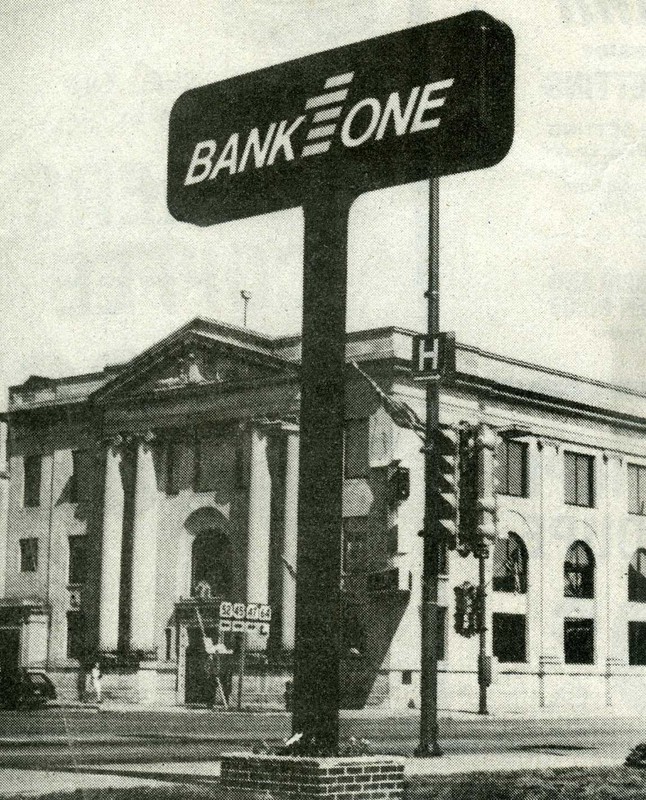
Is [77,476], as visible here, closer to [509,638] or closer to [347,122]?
[509,638]

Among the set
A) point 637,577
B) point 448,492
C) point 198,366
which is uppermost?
point 198,366

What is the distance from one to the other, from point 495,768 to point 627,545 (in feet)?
134

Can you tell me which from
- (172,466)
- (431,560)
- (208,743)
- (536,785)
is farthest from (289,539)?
(536,785)

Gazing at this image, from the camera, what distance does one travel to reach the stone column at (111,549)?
2324 inches

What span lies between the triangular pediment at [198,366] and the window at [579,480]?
39.5 ft

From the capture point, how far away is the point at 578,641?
57781 millimetres

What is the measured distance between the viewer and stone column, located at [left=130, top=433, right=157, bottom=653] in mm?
58000

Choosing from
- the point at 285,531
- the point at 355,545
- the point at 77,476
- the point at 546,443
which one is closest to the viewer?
the point at 355,545

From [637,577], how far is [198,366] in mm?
19937

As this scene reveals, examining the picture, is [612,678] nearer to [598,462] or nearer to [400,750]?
[598,462]

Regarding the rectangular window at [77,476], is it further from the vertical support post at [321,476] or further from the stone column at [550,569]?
the vertical support post at [321,476]

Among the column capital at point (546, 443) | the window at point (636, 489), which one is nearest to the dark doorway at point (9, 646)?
the column capital at point (546, 443)

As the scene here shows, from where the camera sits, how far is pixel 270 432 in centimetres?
5491

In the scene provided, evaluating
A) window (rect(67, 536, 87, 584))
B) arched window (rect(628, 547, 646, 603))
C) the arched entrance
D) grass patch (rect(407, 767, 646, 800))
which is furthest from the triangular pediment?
grass patch (rect(407, 767, 646, 800))
